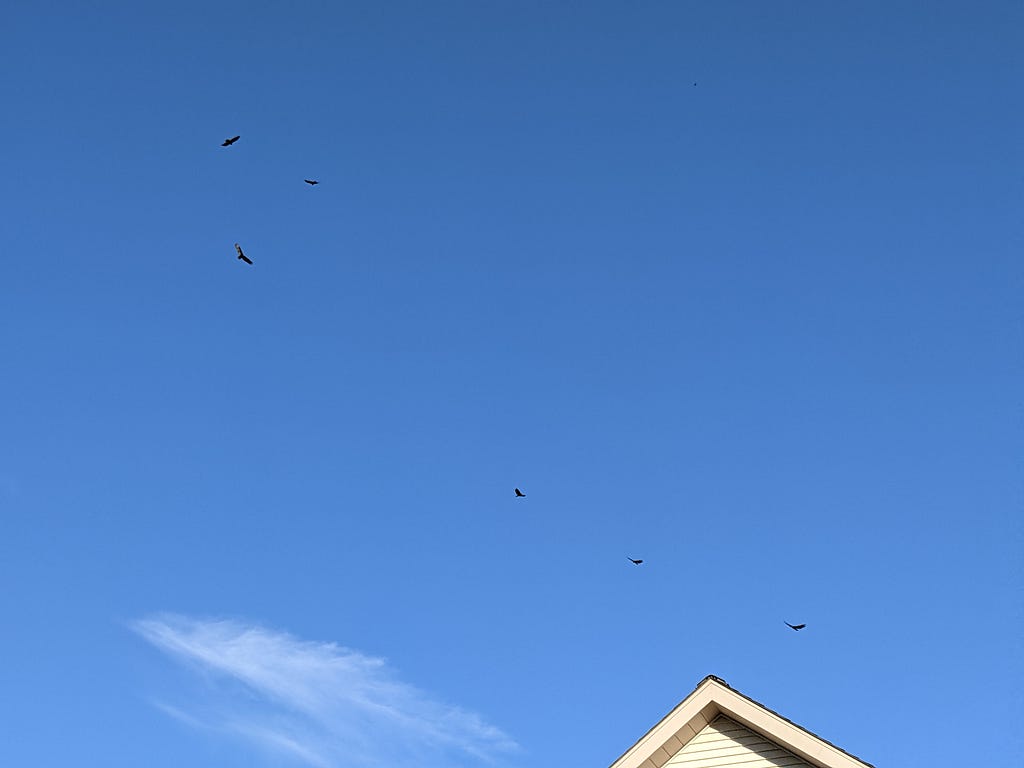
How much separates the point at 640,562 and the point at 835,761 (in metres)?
6.04

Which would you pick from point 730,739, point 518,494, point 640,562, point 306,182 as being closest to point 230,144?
point 306,182

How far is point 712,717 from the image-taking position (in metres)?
16.4

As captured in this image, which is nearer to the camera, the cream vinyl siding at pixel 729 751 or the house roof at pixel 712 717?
the house roof at pixel 712 717

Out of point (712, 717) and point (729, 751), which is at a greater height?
point (712, 717)

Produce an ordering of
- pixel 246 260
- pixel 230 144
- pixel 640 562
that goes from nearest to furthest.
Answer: pixel 246 260 → pixel 230 144 → pixel 640 562

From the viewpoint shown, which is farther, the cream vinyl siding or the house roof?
the cream vinyl siding

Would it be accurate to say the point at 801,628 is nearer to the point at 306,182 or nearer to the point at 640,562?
the point at 640,562

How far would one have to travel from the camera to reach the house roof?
1559cm

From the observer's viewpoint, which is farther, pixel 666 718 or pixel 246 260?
pixel 246 260

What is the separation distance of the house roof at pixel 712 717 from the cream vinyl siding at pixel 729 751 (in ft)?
0.38

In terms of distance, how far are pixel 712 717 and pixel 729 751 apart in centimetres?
52

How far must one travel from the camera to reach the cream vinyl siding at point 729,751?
1602 centimetres

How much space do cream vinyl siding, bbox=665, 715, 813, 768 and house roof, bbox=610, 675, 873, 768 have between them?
0.38ft

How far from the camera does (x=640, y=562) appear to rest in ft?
68.4
